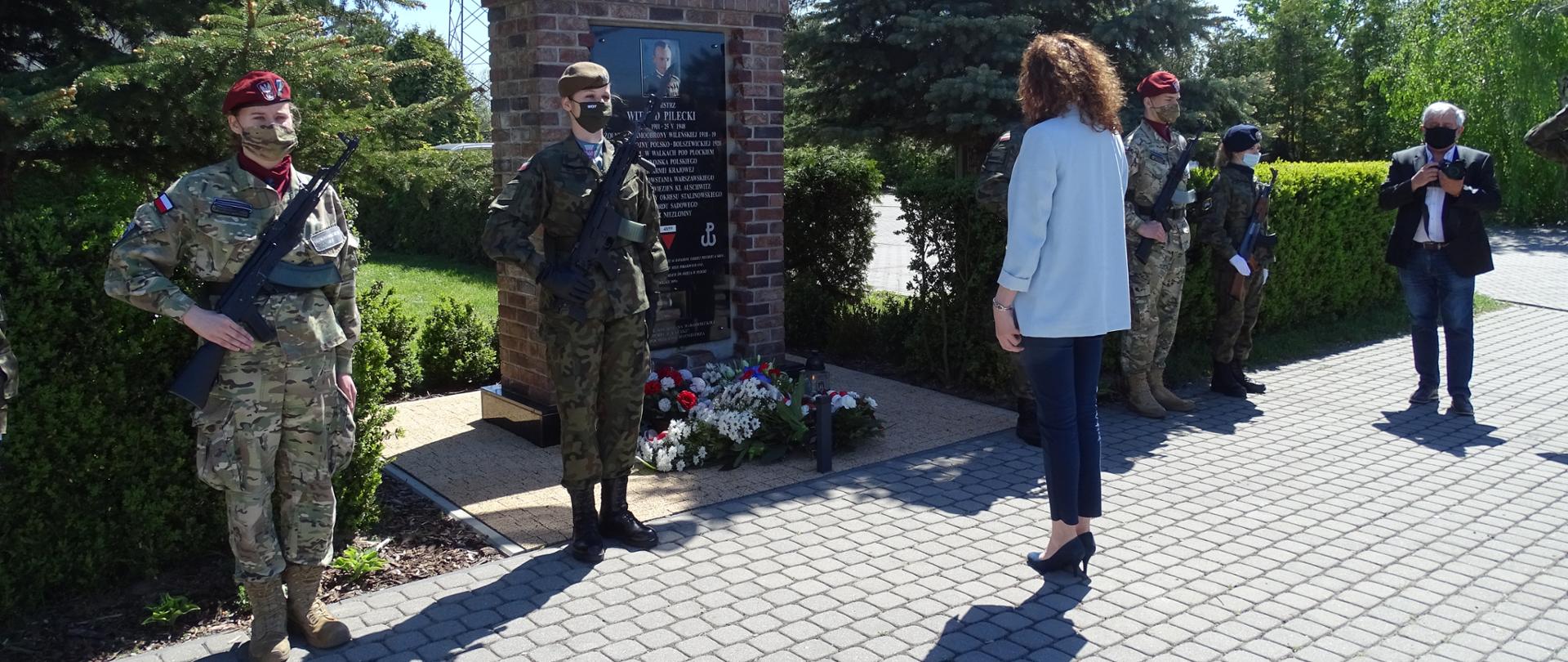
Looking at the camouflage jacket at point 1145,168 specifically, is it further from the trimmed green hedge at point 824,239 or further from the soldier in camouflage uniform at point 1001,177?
the trimmed green hedge at point 824,239

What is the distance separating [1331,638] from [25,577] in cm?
453

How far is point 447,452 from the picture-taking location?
6234mm

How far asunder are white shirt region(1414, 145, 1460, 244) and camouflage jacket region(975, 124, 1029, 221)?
287cm

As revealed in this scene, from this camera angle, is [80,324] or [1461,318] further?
[1461,318]

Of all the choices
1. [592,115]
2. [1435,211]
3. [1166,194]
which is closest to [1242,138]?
[1166,194]

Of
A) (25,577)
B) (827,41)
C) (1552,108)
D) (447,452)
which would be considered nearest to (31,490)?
(25,577)

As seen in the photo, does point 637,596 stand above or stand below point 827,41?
below

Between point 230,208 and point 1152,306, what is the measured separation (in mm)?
5152

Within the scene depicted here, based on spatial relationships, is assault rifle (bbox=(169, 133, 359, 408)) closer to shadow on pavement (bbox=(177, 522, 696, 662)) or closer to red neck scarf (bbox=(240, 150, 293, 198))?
red neck scarf (bbox=(240, 150, 293, 198))

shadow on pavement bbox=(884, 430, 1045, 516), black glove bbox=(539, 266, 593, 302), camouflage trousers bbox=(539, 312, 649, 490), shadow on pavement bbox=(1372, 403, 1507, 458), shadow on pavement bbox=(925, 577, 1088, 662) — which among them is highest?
black glove bbox=(539, 266, 593, 302)

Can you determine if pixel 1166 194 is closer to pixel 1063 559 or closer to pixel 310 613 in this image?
pixel 1063 559

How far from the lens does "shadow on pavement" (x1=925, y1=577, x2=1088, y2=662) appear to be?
12.7ft

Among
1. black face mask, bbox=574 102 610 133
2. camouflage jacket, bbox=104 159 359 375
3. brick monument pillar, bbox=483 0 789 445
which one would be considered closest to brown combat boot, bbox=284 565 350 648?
camouflage jacket, bbox=104 159 359 375

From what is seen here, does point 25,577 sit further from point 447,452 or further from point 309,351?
point 447,452
